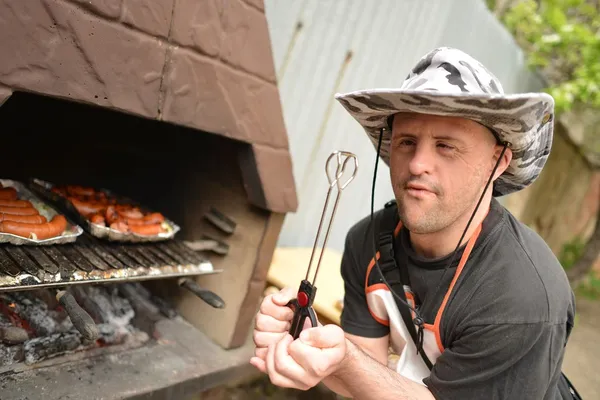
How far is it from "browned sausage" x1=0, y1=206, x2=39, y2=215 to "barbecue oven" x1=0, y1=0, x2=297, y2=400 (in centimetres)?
16

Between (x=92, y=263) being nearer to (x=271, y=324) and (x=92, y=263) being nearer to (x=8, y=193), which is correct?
(x=8, y=193)

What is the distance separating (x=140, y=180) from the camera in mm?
3416

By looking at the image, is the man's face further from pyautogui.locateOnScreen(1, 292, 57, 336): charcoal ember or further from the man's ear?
pyautogui.locateOnScreen(1, 292, 57, 336): charcoal ember

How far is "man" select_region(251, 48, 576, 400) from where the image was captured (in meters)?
1.58

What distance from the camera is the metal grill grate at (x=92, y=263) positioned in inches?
72.8

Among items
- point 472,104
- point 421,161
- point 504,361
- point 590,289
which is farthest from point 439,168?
point 590,289

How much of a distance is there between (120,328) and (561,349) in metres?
2.12

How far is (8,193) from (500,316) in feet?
7.56

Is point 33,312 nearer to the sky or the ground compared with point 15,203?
nearer to the ground

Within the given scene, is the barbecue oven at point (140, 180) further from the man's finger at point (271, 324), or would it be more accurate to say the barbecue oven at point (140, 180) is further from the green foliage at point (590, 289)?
the green foliage at point (590, 289)

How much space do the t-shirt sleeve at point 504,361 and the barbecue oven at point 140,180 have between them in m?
1.22

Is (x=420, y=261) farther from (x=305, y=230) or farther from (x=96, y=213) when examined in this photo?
(x=305, y=230)

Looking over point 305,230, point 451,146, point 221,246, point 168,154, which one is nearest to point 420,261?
point 451,146

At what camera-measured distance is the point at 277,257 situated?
12.6 ft
